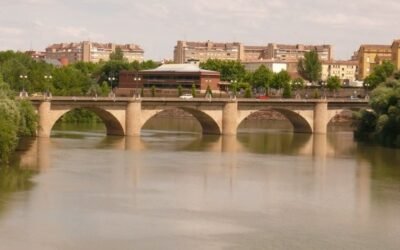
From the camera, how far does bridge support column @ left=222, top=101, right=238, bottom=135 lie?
5419 cm

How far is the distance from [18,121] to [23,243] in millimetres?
17468

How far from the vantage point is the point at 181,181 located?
32406mm

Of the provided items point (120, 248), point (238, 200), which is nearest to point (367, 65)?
point (238, 200)

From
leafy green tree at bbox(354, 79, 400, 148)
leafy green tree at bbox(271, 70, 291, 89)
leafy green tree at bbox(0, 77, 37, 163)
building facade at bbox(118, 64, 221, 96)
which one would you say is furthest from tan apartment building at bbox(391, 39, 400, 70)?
leafy green tree at bbox(0, 77, 37, 163)

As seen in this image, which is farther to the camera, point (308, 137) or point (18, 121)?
point (308, 137)

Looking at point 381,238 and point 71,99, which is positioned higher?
point 71,99

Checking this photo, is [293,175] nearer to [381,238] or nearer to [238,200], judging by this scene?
[238,200]

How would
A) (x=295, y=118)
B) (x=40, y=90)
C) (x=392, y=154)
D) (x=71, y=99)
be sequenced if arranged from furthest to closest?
(x=40, y=90) → (x=295, y=118) → (x=71, y=99) → (x=392, y=154)

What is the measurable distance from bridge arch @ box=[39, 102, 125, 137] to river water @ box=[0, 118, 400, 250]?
3.83 ft

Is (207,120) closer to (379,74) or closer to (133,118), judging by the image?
(133,118)

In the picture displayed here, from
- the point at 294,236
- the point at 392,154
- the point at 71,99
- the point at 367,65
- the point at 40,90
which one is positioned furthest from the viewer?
the point at 367,65

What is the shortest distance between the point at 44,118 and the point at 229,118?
1176cm

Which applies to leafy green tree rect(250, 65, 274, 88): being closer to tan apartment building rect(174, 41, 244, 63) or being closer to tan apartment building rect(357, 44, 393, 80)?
tan apartment building rect(357, 44, 393, 80)

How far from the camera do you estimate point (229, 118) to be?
179 ft
